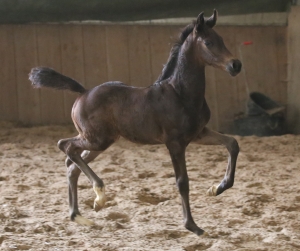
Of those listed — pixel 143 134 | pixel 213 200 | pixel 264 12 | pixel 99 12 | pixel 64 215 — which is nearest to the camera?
pixel 143 134

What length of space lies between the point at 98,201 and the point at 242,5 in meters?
4.85

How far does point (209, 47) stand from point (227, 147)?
687 mm

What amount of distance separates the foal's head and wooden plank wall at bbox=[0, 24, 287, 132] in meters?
4.01

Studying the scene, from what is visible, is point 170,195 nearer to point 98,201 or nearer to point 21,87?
point 98,201

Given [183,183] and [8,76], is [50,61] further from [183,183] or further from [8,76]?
[183,183]

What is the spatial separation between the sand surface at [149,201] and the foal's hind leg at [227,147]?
31cm

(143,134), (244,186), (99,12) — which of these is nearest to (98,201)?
(143,134)

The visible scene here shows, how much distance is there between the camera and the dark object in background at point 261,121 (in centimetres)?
712

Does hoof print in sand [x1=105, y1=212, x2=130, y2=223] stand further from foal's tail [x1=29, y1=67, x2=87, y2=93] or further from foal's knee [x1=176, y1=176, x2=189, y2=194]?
foal's tail [x1=29, y1=67, x2=87, y2=93]

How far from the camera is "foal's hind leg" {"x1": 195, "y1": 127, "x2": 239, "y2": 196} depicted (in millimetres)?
3186

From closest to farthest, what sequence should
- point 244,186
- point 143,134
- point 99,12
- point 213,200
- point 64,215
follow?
point 143,134 < point 64,215 < point 213,200 < point 244,186 < point 99,12

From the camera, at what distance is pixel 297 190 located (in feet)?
14.1

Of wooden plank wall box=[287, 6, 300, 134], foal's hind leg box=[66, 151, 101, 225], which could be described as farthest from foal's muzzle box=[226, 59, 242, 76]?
wooden plank wall box=[287, 6, 300, 134]

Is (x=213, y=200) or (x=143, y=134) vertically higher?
(x=143, y=134)
